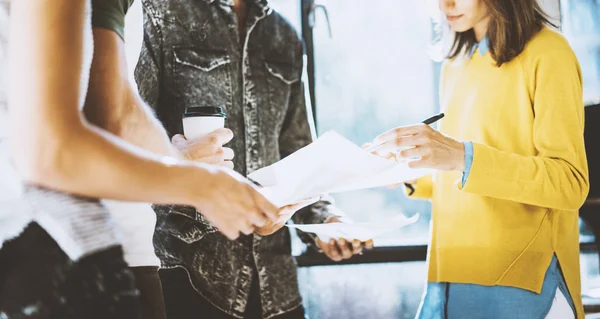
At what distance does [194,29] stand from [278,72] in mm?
254

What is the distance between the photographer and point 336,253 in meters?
1.40

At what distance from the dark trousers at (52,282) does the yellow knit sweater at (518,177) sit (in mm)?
835

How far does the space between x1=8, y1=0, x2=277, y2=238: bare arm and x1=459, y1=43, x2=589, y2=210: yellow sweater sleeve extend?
83cm

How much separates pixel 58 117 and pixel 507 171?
3.07ft

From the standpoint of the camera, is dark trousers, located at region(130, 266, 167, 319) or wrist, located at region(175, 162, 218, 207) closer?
wrist, located at region(175, 162, 218, 207)

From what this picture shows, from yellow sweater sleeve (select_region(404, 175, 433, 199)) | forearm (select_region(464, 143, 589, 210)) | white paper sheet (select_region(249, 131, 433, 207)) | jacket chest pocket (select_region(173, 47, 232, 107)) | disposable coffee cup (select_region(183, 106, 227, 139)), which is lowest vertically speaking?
yellow sweater sleeve (select_region(404, 175, 433, 199))

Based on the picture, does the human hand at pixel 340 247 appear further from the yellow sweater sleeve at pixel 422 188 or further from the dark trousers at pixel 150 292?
the dark trousers at pixel 150 292

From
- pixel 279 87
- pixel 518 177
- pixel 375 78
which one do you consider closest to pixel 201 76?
pixel 279 87

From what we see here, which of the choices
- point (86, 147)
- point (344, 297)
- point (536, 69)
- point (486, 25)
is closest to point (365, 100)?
point (344, 297)

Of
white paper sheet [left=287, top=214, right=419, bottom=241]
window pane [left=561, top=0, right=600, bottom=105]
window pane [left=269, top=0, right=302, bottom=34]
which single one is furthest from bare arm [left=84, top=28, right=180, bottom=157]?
window pane [left=561, top=0, right=600, bottom=105]

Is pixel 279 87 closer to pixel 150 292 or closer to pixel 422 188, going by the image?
pixel 422 188

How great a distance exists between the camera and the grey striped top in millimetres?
583

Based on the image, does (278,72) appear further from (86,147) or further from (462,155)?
(86,147)

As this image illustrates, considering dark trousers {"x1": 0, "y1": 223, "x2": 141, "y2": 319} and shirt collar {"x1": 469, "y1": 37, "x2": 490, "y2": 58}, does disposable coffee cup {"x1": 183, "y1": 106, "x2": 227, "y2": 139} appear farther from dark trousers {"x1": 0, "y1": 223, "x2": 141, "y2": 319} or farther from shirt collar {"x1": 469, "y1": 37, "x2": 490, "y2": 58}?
shirt collar {"x1": 469, "y1": 37, "x2": 490, "y2": 58}
